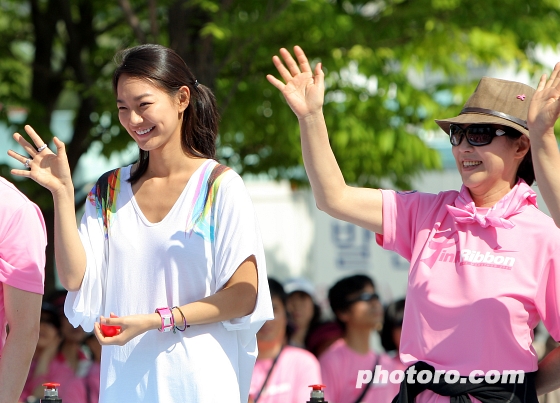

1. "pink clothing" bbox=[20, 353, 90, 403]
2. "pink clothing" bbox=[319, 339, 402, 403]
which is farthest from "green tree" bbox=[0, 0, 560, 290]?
"pink clothing" bbox=[319, 339, 402, 403]

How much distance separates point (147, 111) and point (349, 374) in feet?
10.5

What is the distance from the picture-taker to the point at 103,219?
107 inches

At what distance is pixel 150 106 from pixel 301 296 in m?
4.81

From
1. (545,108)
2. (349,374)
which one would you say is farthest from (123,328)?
(349,374)

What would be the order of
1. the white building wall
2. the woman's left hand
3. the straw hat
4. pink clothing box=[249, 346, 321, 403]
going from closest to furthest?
the woman's left hand < the straw hat < pink clothing box=[249, 346, 321, 403] < the white building wall

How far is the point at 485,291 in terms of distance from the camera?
259cm

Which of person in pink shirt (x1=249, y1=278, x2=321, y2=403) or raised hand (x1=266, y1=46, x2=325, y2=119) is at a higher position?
raised hand (x1=266, y1=46, x2=325, y2=119)

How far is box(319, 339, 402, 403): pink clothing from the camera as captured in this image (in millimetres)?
5180

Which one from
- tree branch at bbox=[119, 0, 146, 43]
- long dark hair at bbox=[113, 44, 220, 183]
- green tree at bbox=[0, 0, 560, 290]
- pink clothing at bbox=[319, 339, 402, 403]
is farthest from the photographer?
tree branch at bbox=[119, 0, 146, 43]

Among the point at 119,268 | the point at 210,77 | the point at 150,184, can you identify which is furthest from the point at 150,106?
the point at 210,77

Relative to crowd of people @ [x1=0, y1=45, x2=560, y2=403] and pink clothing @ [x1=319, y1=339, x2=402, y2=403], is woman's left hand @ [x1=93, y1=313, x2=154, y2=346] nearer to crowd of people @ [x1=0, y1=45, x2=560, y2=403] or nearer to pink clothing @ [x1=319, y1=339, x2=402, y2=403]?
crowd of people @ [x1=0, y1=45, x2=560, y2=403]

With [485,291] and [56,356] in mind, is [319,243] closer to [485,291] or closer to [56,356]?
[56,356]

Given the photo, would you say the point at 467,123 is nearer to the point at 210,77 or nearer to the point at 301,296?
the point at 210,77

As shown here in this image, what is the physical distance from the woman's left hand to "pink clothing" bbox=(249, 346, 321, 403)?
2.47 m
